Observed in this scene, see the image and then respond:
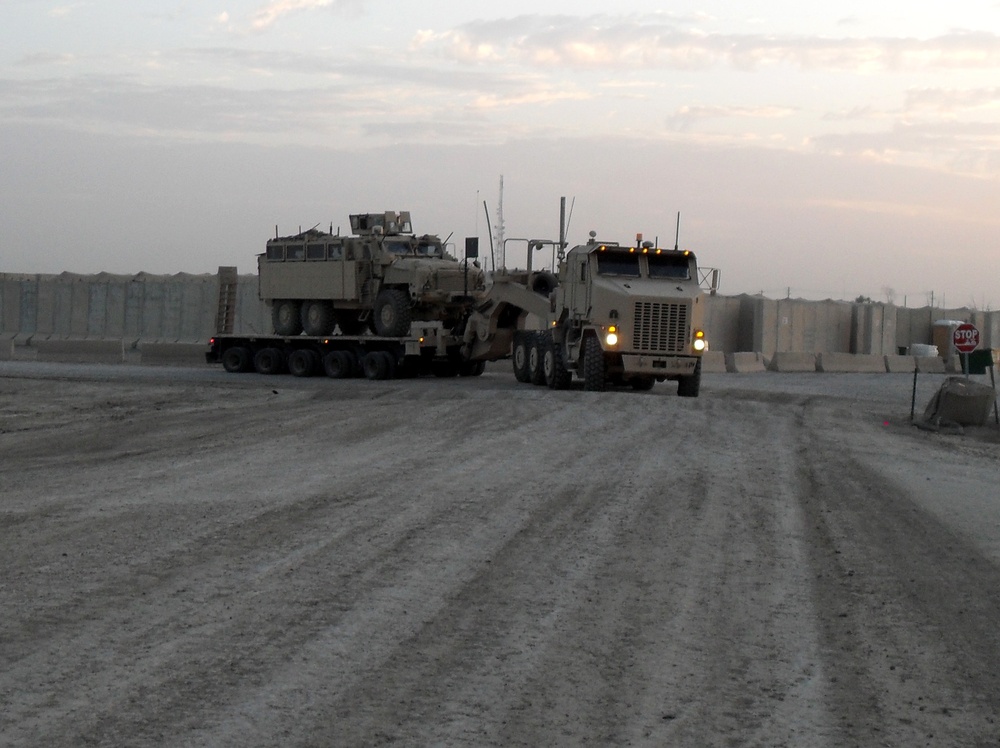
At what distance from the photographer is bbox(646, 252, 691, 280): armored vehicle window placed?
2556 cm

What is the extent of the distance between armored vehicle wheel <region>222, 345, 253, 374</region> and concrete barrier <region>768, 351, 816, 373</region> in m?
16.7

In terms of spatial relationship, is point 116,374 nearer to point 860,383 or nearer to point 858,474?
point 860,383

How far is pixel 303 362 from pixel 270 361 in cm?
138

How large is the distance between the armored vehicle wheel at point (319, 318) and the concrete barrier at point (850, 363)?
57.3 feet

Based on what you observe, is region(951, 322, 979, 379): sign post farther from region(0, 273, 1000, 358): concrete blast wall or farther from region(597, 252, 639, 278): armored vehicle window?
region(0, 273, 1000, 358): concrete blast wall

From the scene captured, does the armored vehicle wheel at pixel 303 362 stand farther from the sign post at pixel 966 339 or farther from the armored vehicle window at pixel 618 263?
the sign post at pixel 966 339

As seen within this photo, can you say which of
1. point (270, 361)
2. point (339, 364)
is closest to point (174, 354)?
point (270, 361)

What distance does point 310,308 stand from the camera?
108 feet

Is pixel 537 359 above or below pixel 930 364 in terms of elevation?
below

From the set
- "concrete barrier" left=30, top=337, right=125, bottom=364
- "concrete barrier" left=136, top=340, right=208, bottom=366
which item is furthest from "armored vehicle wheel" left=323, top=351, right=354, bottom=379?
"concrete barrier" left=30, top=337, right=125, bottom=364

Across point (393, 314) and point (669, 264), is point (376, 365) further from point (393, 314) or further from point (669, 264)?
point (669, 264)

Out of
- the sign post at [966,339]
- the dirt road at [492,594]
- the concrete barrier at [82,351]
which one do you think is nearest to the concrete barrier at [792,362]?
the sign post at [966,339]

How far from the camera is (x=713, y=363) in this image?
3959 centimetres

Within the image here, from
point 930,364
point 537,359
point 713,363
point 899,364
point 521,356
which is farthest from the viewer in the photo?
point 930,364
